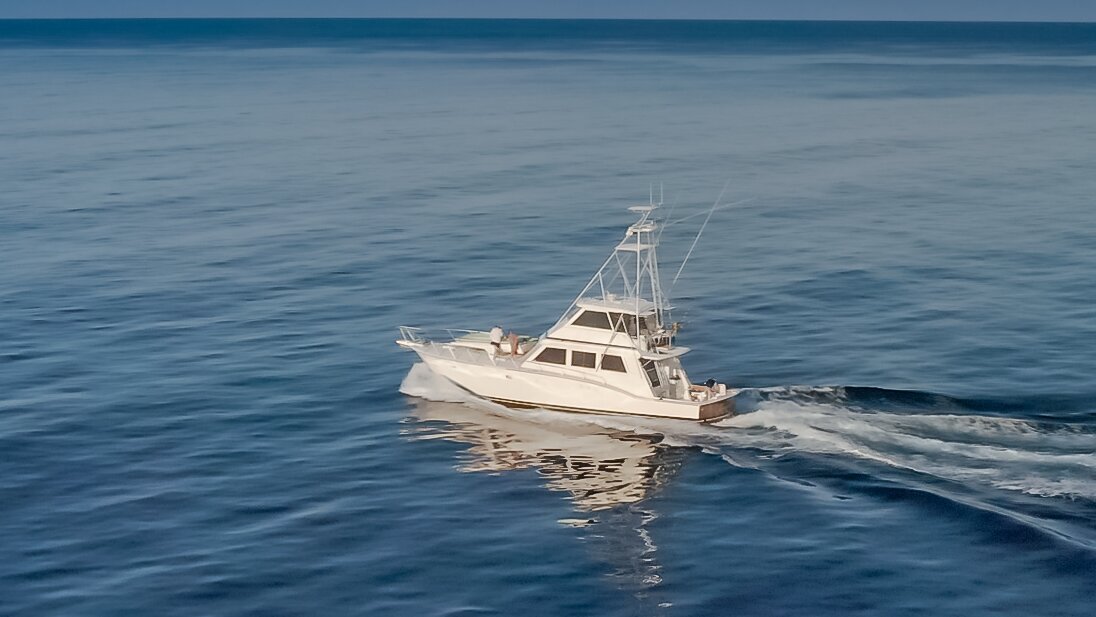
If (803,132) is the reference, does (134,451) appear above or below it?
below

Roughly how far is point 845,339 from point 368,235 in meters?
42.9

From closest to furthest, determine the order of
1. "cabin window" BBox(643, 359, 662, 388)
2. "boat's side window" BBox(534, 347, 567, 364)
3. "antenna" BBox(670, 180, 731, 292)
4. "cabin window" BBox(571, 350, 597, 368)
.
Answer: "cabin window" BBox(643, 359, 662, 388) → "cabin window" BBox(571, 350, 597, 368) → "boat's side window" BBox(534, 347, 567, 364) → "antenna" BBox(670, 180, 731, 292)

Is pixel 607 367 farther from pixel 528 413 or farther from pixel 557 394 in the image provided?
pixel 528 413

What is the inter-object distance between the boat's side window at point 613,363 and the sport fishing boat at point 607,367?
4 centimetres

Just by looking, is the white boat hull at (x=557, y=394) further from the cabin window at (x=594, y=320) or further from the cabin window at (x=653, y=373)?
the cabin window at (x=594, y=320)

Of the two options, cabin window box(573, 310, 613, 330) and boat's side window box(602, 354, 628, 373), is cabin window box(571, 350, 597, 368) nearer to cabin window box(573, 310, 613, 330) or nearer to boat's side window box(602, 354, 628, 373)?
boat's side window box(602, 354, 628, 373)

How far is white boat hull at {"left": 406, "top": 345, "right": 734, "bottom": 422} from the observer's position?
2270 inches

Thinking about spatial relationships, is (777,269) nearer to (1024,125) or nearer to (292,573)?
(292,573)

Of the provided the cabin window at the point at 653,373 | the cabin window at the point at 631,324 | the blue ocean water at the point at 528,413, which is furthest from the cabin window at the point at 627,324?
the blue ocean water at the point at 528,413

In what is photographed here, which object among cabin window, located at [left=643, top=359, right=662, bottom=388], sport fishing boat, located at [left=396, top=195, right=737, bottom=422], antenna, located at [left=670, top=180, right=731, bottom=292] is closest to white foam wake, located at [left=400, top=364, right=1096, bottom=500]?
sport fishing boat, located at [left=396, top=195, right=737, bottom=422]

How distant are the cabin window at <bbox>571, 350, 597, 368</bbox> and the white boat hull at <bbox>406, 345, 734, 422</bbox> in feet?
2.39

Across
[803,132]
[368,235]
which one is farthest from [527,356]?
[803,132]

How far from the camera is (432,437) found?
58062 mm

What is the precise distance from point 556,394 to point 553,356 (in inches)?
66.2
